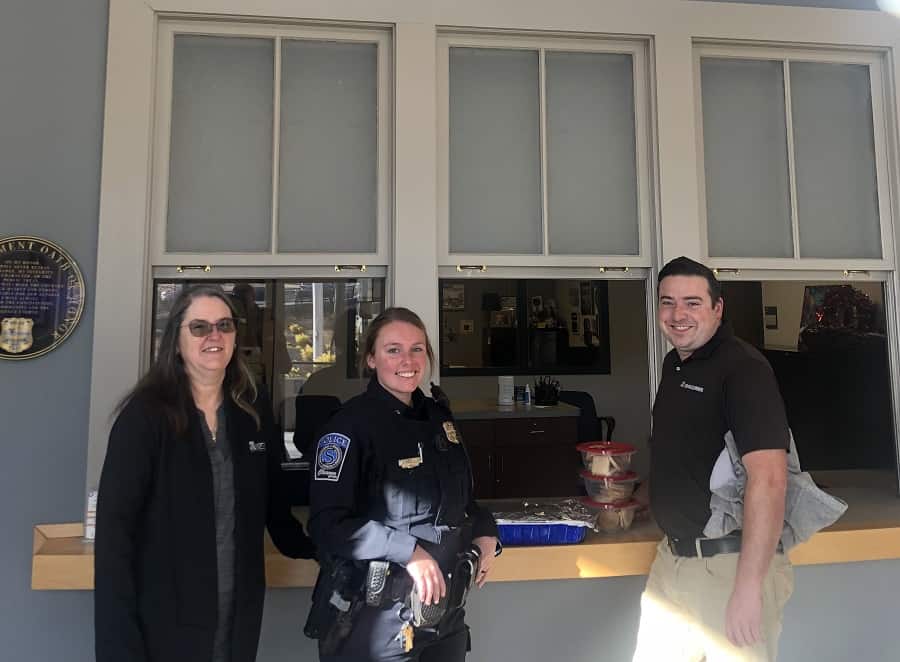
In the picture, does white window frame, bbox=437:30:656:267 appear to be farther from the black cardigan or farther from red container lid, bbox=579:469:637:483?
the black cardigan

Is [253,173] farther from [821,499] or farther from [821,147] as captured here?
[821,147]

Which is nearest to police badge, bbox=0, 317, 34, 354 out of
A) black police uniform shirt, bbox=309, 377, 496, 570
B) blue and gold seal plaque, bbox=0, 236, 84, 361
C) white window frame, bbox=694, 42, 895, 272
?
blue and gold seal plaque, bbox=0, 236, 84, 361

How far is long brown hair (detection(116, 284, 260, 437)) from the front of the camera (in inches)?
50.0

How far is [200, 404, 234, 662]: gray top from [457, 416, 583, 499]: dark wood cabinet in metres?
3.17

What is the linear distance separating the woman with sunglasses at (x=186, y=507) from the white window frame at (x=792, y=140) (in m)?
1.79

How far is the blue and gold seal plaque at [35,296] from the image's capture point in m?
1.87

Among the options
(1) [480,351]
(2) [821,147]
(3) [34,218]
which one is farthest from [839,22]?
(1) [480,351]

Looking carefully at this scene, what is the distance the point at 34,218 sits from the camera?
6.29ft

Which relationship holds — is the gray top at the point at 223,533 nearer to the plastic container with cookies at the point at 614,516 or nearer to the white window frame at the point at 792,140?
the plastic container with cookies at the point at 614,516

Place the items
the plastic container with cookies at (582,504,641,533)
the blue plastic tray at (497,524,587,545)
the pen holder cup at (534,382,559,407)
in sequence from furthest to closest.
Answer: the pen holder cup at (534,382,559,407) < the plastic container with cookies at (582,504,641,533) < the blue plastic tray at (497,524,587,545)

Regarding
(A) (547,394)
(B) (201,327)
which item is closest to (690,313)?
(B) (201,327)

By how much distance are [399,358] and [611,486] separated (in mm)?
1025

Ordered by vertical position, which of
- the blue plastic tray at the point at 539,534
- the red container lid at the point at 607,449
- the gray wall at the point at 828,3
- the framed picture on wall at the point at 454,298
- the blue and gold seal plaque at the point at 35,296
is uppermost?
the gray wall at the point at 828,3

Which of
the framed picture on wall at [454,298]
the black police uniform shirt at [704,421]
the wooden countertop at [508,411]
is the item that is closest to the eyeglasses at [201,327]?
the black police uniform shirt at [704,421]
